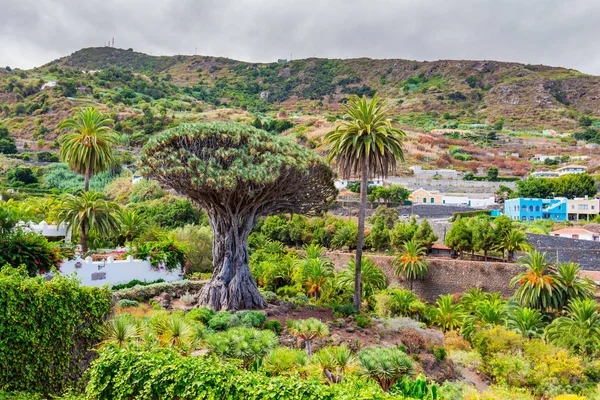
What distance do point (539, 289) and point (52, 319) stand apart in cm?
2400

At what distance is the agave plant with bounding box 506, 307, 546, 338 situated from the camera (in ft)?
74.0

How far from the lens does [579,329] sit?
73.0 feet

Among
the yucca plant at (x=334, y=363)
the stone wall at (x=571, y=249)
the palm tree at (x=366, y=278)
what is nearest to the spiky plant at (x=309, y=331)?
the yucca plant at (x=334, y=363)

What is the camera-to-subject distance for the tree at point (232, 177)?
18328mm

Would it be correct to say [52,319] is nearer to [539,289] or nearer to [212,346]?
[212,346]

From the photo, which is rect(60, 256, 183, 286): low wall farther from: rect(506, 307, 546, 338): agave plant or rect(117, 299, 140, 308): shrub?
rect(506, 307, 546, 338): agave plant

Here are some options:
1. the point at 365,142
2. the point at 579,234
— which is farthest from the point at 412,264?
the point at 579,234

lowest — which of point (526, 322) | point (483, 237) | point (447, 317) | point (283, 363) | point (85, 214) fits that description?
point (447, 317)

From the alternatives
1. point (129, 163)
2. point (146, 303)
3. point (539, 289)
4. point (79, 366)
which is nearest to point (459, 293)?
point (539, 289)

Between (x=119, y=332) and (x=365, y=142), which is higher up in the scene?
(x=365, y=142)

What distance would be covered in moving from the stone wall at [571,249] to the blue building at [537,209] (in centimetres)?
2023

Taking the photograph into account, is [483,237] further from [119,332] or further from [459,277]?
[119,332]

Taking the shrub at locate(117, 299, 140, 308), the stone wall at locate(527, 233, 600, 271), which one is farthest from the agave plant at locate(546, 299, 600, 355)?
the shrub at locate(117, 299, 140, 308)

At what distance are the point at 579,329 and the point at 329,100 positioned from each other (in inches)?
5325
